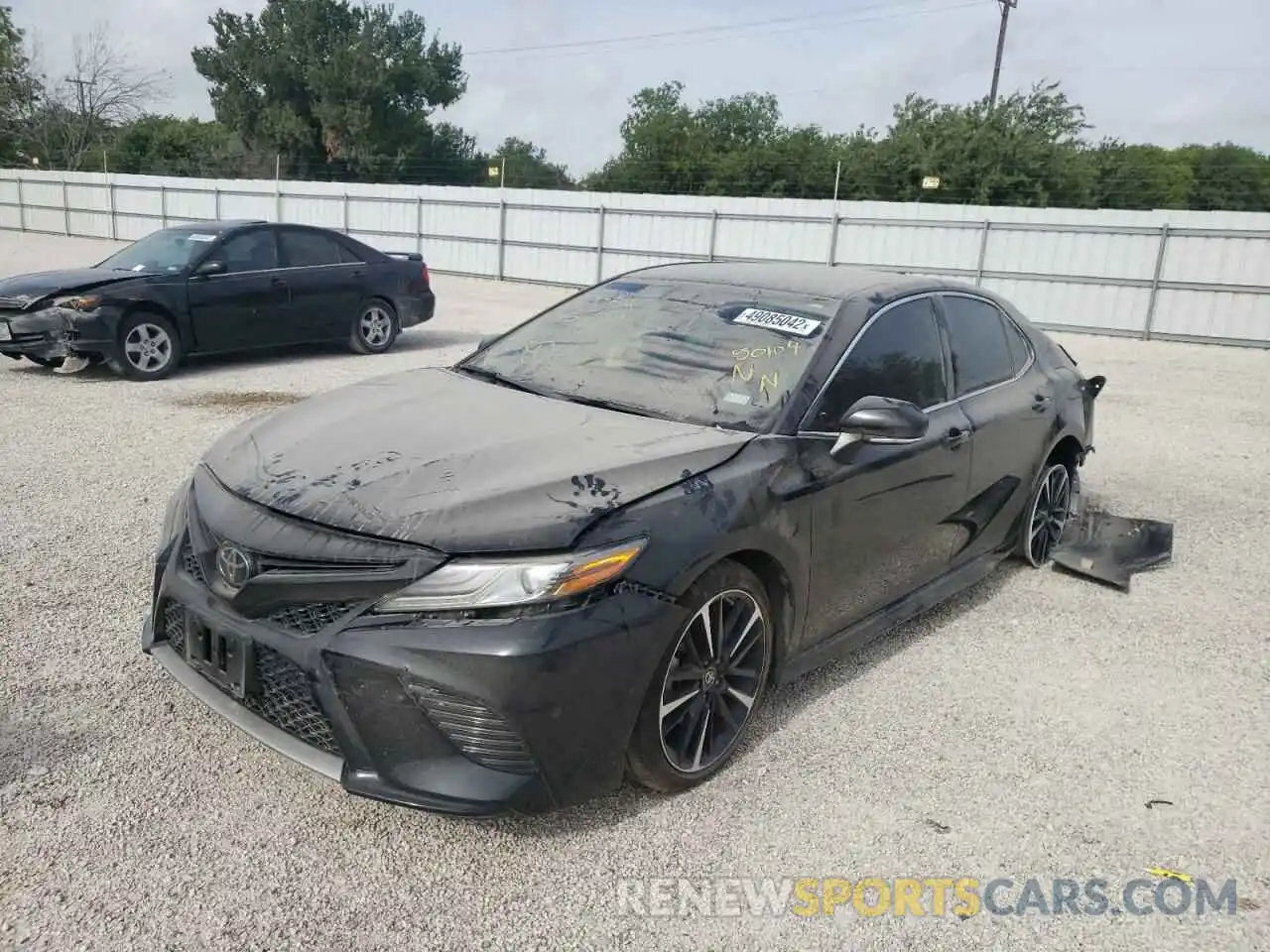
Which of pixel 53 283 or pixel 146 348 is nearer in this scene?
pixel 53 283

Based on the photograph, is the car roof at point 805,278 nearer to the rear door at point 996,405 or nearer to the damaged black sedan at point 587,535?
the damaged black sedan at point 587,535

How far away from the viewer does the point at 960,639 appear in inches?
167

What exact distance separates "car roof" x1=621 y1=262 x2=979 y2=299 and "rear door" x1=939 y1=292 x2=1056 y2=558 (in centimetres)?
22

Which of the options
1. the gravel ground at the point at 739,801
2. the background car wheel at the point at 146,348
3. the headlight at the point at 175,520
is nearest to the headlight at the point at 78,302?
the background car wheel at the point at 146,348

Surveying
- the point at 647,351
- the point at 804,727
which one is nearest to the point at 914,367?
the point at 647,351

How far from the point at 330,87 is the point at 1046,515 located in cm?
4562

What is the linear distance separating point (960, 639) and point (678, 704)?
6.17ft

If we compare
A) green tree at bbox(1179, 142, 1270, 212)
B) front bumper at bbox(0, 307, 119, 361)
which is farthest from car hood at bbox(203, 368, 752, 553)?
green tree at bbox(1179, 142, 1270, 212)

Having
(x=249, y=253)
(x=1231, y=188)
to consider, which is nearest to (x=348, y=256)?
(x=249, y=253)

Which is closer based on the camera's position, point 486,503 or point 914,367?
point 486,503

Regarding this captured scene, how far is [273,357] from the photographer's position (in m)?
10.9

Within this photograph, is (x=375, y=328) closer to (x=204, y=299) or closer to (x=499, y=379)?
(x=204, y=299)

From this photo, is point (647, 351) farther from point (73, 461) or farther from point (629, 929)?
point (73, 461)

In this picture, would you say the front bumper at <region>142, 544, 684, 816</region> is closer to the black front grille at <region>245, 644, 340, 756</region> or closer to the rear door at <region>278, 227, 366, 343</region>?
the black front grille at <region>245, 644, 340, 756</region>
